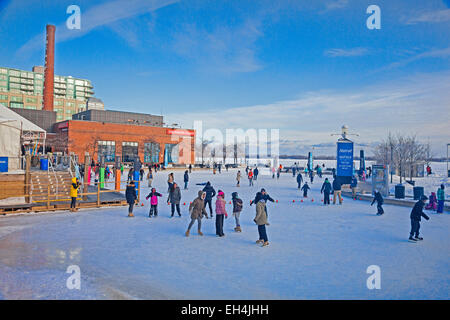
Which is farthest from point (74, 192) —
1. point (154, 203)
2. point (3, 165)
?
point (3, 165)

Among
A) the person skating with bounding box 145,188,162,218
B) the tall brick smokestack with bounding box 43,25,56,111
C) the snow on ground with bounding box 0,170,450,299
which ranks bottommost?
the snow on ground with bounding box 0,170,450,299

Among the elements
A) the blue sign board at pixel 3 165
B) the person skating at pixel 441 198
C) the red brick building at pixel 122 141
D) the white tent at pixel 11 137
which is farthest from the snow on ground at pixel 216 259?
the red brick building at pixel 122 141

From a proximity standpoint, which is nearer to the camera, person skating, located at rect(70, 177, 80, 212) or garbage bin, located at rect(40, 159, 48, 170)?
person skating, located at rect(70, 177, 80, 212)

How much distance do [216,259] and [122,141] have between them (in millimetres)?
55296

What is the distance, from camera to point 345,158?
22.0 meters

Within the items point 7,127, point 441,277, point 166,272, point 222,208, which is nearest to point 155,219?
point 222,208

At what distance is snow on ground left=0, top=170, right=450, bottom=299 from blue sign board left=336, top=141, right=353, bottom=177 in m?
9.33

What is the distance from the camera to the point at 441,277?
664cm

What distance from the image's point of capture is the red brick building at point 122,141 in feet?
179

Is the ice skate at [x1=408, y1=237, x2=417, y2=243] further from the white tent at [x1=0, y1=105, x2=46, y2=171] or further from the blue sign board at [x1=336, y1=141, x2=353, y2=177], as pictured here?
the white tent at [x1=0, y1=105, x2=46, y2=171]

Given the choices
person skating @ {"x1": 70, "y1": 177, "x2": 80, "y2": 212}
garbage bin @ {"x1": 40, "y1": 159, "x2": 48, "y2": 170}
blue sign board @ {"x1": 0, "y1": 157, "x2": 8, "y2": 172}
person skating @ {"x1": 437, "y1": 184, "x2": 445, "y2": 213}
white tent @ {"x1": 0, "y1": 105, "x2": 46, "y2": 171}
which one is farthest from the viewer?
garbage bin @ {"x1": 40, "y1": 159, "x2": 48, "y2": 170}

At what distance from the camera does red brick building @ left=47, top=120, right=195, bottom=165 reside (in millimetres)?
54625

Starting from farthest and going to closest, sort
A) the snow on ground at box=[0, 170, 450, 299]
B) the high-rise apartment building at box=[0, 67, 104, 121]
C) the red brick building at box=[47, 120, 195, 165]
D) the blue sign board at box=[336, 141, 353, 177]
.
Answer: the high-rise apartment building at box=[0, 67, 104, 121] → the red brick building at box=[47, 120, 195, 165] → the blue sign board at box=[336, 141, 353, 177] → the snow on ground at box=[0, 170, 450, 299]

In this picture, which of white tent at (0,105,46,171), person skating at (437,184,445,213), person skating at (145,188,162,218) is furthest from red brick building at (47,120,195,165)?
person skating at (437,184,445,213)
